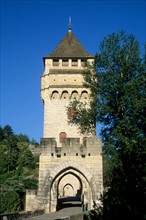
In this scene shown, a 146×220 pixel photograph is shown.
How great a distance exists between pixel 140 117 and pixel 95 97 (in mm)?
3151

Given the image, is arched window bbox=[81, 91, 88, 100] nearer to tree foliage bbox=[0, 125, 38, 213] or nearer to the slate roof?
the slate roof

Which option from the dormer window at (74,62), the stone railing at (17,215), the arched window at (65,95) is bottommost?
the stone railing at (17,215)

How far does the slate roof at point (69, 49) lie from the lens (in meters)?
28.7

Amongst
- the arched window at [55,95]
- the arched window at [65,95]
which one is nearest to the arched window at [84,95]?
the arched window at [65,95]

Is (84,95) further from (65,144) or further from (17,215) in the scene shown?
(17,215)

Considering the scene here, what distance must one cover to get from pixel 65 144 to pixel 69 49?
46.2 ft

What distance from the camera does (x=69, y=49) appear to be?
29969mm

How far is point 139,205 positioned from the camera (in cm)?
880

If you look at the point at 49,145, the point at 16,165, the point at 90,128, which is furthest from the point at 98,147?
the point at 16,165

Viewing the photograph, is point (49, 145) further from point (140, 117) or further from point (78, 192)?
point (78, 192)

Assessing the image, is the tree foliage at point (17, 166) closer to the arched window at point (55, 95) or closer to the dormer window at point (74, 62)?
the arched window at point (55, 95)

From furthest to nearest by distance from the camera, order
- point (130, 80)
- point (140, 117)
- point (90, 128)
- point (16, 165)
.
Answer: point (16, 165) < point (90, 128) < point (130, 80) < point (140, 117)

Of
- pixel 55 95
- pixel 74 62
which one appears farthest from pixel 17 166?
pixel 74 62

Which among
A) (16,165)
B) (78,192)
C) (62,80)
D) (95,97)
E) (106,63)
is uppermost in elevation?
(62,80)
